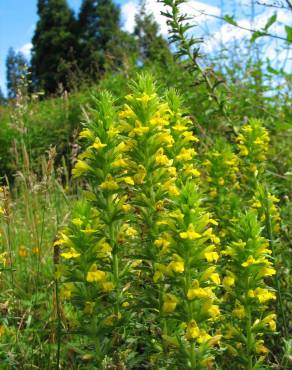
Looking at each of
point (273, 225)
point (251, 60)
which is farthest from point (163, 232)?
point (251, 60)

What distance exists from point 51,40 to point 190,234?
36.6m

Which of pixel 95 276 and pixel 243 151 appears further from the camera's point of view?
pixel 243 151

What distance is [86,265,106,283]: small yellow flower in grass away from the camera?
1.79 meters

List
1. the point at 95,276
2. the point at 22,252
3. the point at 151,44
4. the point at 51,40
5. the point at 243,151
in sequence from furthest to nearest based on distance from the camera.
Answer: the point at 51,40 → the point at 151,44 → the point at 22,252 → the point at 243,151 → the point at 95,276

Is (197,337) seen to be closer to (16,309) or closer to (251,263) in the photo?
(251,263)

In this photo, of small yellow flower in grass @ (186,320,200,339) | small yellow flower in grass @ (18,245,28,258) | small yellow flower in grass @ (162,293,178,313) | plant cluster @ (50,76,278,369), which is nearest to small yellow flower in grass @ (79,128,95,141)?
plant cluster @ (50,76,278,369)

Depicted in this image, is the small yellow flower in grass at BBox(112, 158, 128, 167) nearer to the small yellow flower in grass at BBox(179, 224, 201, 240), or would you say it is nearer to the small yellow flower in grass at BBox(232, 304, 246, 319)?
the small yellow flower in grass at BBox(179, 224, 201, 240)

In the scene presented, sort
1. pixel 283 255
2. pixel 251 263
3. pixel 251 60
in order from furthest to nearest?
pixel 251 60, pixel 283 255, pixel 251 263

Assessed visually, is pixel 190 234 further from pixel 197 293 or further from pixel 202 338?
pixel 202 338

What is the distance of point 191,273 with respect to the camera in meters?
1.73

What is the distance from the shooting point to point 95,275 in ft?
5.89

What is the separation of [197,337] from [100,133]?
77cm

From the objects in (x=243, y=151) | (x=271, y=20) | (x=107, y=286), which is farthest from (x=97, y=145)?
(x=243, y=151)

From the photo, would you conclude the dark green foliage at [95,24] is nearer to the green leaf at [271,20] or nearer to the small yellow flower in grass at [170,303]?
the green leaf at [271,20]
